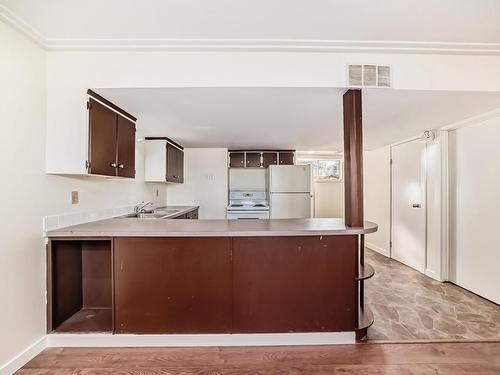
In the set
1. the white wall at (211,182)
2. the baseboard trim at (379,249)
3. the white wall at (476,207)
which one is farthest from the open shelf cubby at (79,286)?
the baseboard trim at (379,249)

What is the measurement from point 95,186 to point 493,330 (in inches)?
148

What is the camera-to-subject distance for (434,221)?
3293 millimetres

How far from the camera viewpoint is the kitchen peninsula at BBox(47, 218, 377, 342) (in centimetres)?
189

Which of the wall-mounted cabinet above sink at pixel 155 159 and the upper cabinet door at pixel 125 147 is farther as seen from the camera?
the wall-mounted cabinet above sink at pixel 155 159

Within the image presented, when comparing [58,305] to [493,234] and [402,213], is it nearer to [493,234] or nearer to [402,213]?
[493,234]

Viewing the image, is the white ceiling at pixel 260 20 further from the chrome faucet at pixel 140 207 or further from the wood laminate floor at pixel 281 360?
the wood laminate floor at pixel 281 360

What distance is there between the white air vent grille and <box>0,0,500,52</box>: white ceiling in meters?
0.19

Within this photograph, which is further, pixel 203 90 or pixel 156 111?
pixel 156 111

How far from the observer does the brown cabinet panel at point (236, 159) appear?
4.94 meters

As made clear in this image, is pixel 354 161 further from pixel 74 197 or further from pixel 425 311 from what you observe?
pixel 74 197

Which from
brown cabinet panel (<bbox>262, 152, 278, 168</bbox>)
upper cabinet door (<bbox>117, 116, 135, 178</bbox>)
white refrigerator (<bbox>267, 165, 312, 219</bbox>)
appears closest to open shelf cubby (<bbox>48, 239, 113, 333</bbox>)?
upper cabinet door (<bbox>117, 116, 135, 178</bbox>)

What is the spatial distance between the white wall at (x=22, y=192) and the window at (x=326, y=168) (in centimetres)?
544

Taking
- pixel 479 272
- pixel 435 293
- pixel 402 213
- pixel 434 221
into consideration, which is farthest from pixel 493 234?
pixel 402 213

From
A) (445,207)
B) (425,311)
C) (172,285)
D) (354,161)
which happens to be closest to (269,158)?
(445,207)
